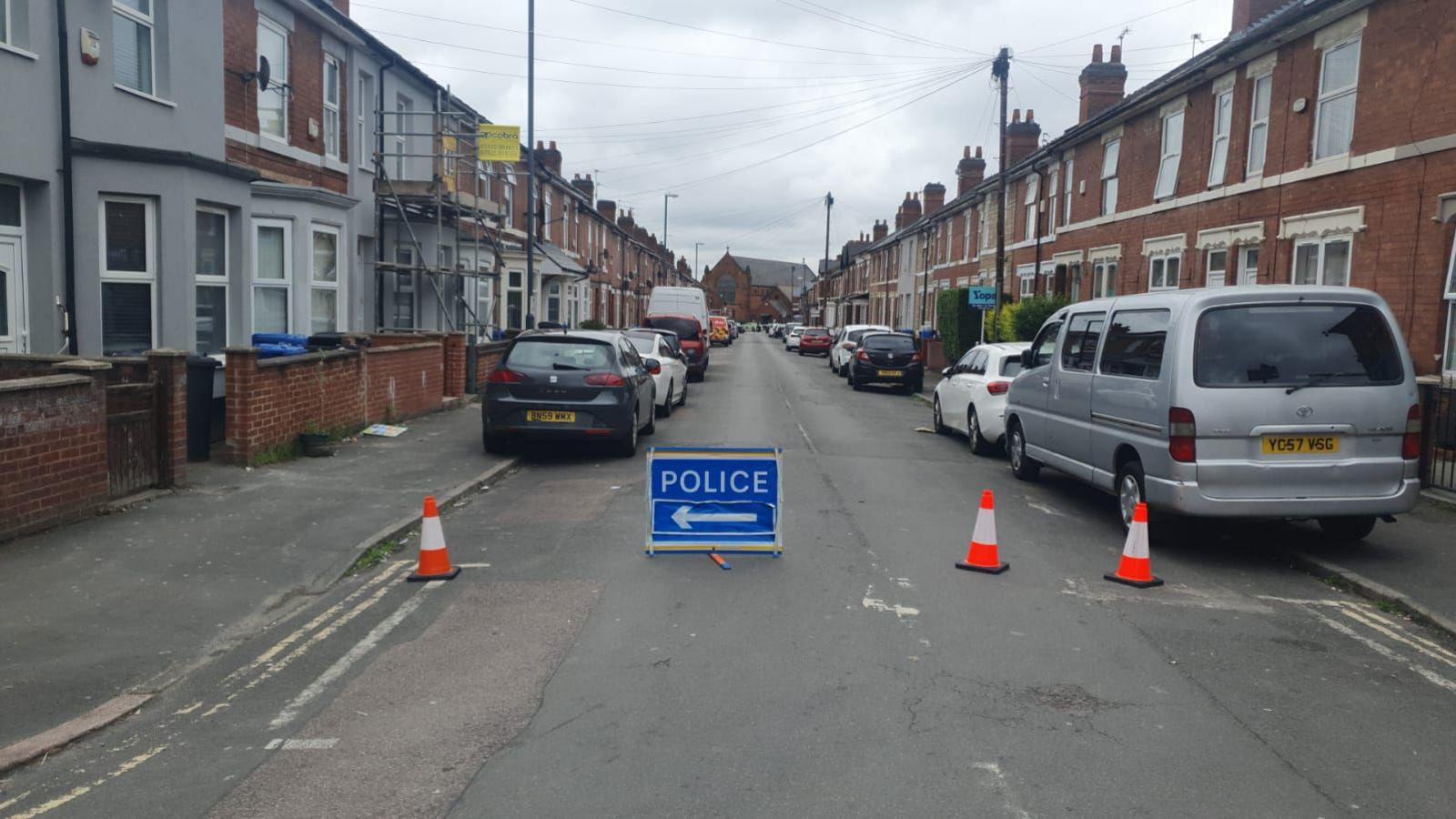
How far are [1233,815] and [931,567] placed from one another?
12.7ft

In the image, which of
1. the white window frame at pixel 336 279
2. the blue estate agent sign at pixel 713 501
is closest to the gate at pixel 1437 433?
the blue estate agent sign at pixel 713 501

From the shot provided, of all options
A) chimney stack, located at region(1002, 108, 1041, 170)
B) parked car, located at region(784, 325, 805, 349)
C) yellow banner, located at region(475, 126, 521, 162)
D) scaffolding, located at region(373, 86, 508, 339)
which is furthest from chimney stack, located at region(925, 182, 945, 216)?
yellow banner, located at region(475, 126, 521, 162)

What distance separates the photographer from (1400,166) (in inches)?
550

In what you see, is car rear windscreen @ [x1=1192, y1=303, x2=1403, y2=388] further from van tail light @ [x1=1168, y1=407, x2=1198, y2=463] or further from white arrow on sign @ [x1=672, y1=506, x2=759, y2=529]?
white arrow on sign @ [x1=672, y1=506, x2=759, y2=529]

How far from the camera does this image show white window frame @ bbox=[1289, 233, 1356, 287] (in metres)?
15.0

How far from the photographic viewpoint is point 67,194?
1173cm

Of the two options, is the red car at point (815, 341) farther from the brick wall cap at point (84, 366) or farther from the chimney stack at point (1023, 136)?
the brick wall cap at point (84, 366)

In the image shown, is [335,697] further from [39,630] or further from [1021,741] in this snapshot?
[1021,741]

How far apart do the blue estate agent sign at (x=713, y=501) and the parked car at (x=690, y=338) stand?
20645mm

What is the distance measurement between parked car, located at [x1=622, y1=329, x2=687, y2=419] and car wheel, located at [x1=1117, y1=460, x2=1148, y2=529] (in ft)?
30.9

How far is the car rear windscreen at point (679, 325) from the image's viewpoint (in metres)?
29.6

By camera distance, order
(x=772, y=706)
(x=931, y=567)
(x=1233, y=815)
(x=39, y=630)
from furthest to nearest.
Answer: (x=931, y=567)
(x=39, y=630)
(x=772, y=706)
(x=1233, y=815)

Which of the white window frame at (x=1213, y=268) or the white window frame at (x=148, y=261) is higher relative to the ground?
the white window frame at (x=1213, y=268)

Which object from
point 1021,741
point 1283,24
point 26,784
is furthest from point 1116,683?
point 1283,24
